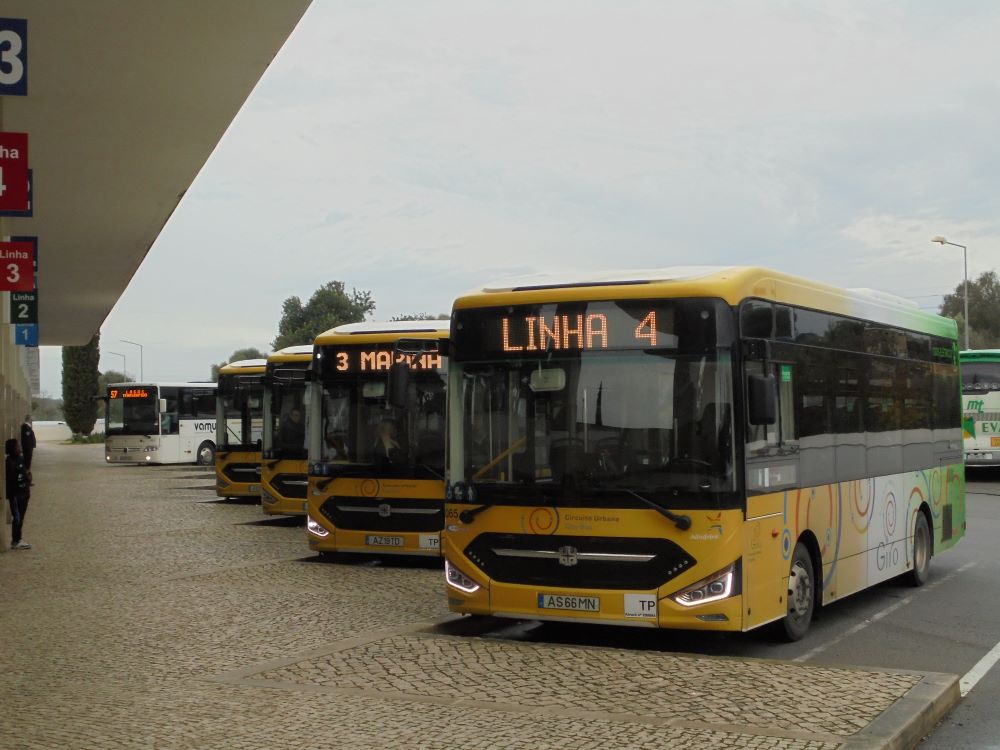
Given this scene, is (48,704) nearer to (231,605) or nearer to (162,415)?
(231,605)

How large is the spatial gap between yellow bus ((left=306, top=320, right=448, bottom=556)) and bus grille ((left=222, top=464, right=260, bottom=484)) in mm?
12713

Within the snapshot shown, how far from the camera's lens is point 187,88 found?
1697 cm

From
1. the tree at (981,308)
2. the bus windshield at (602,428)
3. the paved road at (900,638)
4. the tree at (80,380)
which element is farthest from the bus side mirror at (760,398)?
the tree at (981,308)

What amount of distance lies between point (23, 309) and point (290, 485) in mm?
7363

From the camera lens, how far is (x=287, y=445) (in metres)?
20.8

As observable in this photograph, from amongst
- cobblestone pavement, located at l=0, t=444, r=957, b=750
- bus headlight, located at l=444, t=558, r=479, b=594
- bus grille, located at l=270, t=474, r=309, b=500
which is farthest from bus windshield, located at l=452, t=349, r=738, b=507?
bus grille, located at l=270, t=474, r=309, b=500

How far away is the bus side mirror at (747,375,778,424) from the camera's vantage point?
8.93m

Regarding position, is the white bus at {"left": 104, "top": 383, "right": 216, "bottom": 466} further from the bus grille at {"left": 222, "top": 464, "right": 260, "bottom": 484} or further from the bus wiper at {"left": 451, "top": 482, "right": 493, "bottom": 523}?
the bus wiper at {"left": 451, "top": 482, "right": 493, "bottom": 523}

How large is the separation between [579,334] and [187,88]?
9.47 m

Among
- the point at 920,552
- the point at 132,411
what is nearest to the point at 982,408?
the point at 920,552

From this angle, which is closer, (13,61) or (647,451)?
(647,451)

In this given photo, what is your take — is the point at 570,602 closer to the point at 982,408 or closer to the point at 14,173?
the point at 14,173

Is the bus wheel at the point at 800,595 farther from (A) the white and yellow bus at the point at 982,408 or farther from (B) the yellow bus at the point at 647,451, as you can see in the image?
(A) the white and yellow bus at the point at 982,408

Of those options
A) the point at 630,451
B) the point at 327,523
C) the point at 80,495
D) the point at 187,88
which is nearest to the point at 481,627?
the point at 630,451
